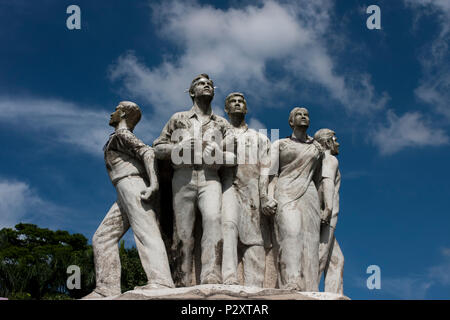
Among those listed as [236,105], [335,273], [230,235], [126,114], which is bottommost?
[335,273]

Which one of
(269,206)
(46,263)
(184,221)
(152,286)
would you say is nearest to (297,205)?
(269,206)

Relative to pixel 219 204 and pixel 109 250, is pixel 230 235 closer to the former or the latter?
pixel 219 204

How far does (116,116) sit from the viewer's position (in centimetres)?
1207

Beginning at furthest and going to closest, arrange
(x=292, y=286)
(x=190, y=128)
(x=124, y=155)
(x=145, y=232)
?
(x=124, y=155) → (x=190, y=128) → (x=145, y=232) → (x=292, y=286)

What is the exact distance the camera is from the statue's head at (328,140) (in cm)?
1268

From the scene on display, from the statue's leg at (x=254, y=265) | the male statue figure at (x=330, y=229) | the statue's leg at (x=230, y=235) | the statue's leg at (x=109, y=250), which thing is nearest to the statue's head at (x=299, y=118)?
the male statue figure at (x=330, y=229)

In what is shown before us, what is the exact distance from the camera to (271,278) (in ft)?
36.3

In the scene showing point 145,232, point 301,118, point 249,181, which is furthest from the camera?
point 301,118

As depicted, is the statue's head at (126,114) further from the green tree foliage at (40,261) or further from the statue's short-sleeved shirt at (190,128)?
the green tree foliage at (40,261)

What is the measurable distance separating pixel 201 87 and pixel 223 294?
412 centimetres

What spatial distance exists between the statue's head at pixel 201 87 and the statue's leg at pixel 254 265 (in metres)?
3.02
